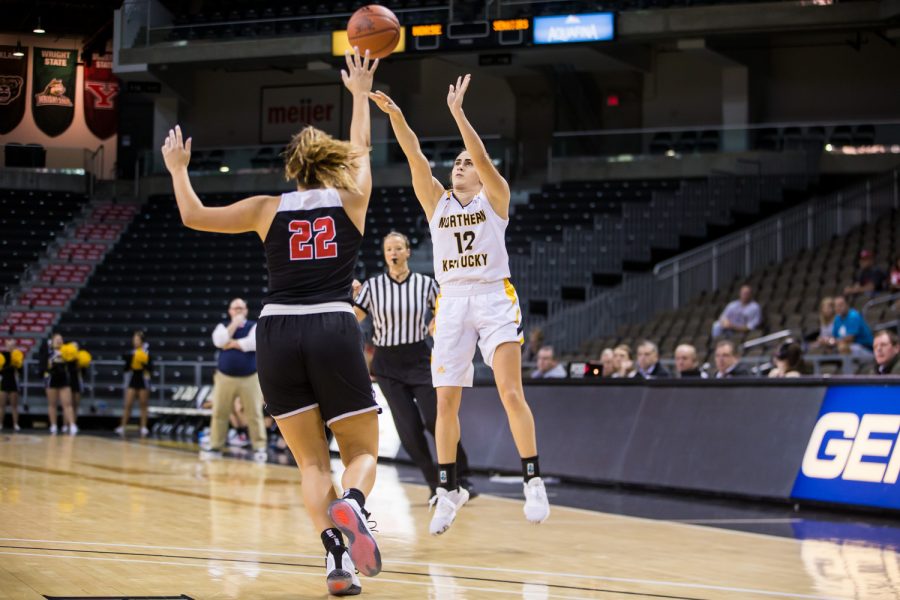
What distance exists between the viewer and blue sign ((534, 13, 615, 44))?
2492 cm

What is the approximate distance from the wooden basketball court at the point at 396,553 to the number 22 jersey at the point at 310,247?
1295mm

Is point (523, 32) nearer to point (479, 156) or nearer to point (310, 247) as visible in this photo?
point (479, 156)

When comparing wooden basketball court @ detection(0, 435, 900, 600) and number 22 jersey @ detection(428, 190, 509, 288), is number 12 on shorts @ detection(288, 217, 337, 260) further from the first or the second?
number 22 jersey @ detection(428, 190, 509, 288)

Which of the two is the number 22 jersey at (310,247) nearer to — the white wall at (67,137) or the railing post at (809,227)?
the railing post at (809,227)

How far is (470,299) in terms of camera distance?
6.87m

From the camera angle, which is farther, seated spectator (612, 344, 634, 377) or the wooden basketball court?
seated spectator (612, 344, 634, 377)

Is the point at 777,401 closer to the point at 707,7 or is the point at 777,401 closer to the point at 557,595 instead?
the point at 557,595

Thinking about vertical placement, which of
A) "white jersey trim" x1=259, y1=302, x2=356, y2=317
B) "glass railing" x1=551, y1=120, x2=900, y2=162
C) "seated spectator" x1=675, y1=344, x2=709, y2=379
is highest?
"glass railing" x1=551, y1=120, x2=900, y2=162

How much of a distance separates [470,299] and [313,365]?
1976 millimetres

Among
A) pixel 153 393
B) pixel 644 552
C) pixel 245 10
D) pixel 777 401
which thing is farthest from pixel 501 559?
pixel 245 10

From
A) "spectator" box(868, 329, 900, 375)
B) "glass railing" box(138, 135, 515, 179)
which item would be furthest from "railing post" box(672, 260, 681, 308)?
"spectator" box(868, 329, 900, 375)

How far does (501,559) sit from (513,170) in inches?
895

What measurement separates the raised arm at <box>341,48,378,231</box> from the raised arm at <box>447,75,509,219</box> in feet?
3.04

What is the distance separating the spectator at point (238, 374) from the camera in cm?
1390
